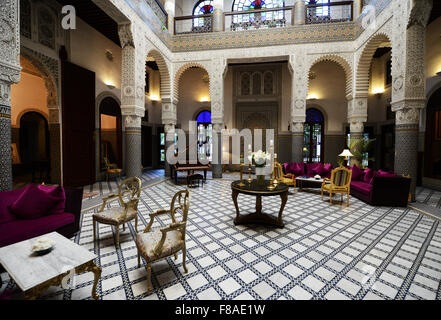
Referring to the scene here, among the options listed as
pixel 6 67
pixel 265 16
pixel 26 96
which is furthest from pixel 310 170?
pixel 26 96

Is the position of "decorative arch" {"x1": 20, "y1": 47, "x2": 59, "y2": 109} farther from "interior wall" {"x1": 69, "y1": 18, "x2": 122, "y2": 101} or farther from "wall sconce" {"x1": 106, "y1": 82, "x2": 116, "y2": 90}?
"wall sconce" {"x1": 106, "y1": 82, "x2": 116, "y2": 90}

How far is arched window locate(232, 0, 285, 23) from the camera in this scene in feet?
27.8

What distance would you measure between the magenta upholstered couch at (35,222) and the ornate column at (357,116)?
8.38 metres

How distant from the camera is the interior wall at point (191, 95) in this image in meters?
11.3

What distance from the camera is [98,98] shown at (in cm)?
739

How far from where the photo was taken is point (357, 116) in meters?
7.50

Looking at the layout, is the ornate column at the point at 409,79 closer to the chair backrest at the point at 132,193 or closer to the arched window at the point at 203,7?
the chair backrest at the point at 132,193

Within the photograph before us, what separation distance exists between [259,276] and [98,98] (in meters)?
7.87

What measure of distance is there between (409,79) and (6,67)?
7837 mm

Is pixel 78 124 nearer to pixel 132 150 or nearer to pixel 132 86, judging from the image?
pixel 132 150

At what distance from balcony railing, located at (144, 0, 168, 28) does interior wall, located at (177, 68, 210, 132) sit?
3256 millimetres

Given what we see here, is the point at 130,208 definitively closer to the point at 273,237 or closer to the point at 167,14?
the point at 273,237

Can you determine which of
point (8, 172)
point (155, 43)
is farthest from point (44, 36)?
point (8, 172)

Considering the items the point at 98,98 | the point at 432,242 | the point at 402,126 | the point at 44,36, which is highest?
the point at 44,36
